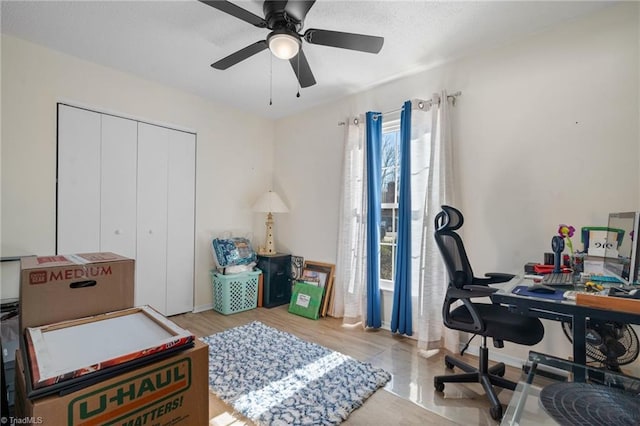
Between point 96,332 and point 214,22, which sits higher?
point 214,22

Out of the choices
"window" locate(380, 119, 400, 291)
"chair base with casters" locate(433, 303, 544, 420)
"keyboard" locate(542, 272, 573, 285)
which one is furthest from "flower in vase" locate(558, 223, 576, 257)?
"window" locate(380, 119, 400, 291)

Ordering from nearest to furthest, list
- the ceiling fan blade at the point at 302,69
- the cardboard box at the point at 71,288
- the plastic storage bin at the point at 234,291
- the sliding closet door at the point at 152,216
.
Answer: the cardboard box at the point at 71,288, the ceiling fan blade at the point at 302,69, the sliding closet door at the point at 152,216, the plastic storage bin at the point at 234,291

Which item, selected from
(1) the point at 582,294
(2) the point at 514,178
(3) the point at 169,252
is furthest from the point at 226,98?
(1) the point at 582,294

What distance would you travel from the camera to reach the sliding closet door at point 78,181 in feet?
8.54

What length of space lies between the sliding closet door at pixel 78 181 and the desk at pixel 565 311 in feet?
10.9

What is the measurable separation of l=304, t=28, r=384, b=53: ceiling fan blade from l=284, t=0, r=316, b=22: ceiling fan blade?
11 cm

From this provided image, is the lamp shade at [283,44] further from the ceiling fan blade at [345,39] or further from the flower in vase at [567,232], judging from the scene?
the flower in vase at [567,232]

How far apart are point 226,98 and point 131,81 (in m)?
0.97

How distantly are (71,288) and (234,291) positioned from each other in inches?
102

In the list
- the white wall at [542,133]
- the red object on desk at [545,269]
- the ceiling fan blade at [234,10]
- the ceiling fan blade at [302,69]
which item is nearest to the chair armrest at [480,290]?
the red object on desk at [545,269]

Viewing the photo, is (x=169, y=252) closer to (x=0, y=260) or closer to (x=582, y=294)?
(x=0, y=260)

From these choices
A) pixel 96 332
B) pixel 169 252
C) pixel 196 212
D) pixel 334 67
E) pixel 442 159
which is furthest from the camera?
pixel 196 212

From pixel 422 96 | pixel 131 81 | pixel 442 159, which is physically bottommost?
pixel 442 159

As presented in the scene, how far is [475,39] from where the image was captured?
2.34 meters
